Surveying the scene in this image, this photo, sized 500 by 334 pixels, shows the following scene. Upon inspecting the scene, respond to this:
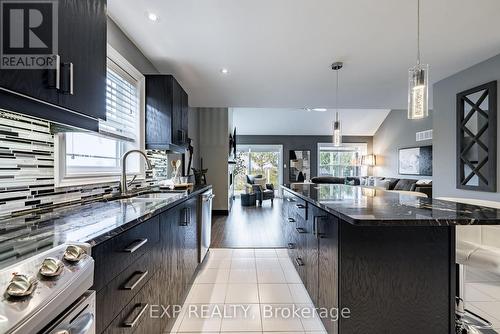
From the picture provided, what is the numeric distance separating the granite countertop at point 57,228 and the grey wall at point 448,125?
154 inches

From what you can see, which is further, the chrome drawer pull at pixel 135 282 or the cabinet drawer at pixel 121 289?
the chrome drawer pull at pixel 135 282

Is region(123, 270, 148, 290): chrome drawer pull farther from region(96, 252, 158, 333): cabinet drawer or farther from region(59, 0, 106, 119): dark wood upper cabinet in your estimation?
region(59, 0, 106, 119): dark wood upper cabinet

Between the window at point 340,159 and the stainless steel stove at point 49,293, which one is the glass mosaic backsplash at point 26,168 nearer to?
the stainless steel stove at point 49,293

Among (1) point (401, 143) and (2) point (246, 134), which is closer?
(1) point (401, 143)

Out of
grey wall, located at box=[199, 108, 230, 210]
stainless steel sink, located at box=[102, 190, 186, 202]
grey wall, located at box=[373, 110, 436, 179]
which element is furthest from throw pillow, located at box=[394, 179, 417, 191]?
stainless steel sink, located at box=[102, 190, 186, 202]

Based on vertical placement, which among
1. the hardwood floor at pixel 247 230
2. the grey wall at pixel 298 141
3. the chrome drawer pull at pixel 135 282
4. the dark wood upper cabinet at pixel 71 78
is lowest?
the hardwood floor at pixel 247 230

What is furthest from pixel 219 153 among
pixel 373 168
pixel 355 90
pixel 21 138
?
pixel 373 168

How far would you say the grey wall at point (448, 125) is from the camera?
312cm

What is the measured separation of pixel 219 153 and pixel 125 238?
544cm

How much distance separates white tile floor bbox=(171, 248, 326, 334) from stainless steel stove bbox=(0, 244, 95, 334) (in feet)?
4.41

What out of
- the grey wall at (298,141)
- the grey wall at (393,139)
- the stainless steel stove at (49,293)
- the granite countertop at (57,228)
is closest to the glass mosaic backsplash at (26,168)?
the granite countertop at (57,228)

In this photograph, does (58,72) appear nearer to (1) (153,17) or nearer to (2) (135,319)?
(2) (135,319)

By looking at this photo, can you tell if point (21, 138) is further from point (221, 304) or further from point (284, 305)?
point (284, 305)

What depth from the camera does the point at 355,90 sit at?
401 centimetres
